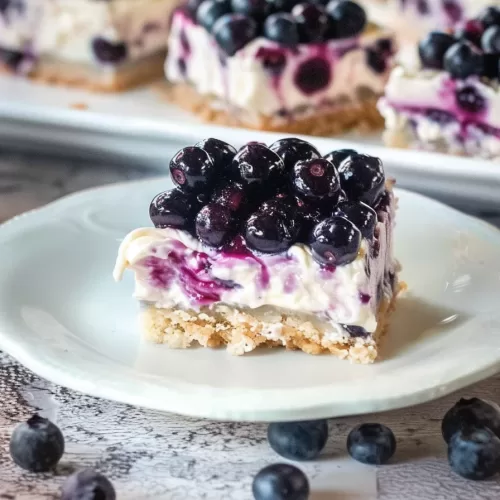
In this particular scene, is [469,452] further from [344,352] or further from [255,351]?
[255,351]

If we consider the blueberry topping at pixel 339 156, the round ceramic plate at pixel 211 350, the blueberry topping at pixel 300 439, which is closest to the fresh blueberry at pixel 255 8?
the round ceramic plate at pixel 211 350

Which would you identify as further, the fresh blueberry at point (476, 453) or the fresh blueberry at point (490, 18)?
the fresh blueberry at point (490, 18)

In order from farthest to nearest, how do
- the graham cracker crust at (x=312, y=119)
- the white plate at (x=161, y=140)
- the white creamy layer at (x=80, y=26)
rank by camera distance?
1. the white creamy layer at (x=80, y=26)
2. the graham cracker crust at (x=312, y=119)
3. the white plate at (x=161, y=140)

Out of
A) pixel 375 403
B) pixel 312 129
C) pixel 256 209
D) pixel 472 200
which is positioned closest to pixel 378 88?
pixel 312 129

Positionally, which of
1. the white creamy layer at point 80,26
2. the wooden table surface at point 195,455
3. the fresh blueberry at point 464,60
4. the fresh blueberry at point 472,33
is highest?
the white creamy layer at point 80,26

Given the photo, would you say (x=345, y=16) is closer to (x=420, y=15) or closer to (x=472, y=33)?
(x=472, y=33)

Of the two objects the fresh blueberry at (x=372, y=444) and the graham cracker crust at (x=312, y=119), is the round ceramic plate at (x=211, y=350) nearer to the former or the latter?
the fresh blueberry at (x=372, y=444)
